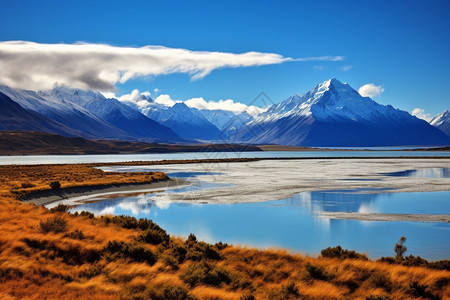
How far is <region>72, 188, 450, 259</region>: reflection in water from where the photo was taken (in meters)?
21.5

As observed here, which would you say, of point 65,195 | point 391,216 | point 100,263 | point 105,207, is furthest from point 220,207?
point 100,263

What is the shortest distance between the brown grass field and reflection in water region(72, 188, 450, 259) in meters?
4.26

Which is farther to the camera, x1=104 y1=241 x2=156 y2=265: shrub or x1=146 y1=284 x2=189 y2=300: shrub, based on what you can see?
x1=104 y1=241 x2=156 y2=265: shrub

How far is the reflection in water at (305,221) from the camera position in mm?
21531

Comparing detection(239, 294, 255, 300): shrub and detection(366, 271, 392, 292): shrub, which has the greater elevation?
detection(239, 294, 255, 300): shrub

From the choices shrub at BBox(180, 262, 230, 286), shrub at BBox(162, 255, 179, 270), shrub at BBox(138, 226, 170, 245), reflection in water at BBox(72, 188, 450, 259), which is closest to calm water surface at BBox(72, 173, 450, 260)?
reflection in water at BBox(72, 188, 450, 259)

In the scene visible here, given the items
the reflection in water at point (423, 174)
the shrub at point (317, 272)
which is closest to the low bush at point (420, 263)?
the shrub at point (317, 272)

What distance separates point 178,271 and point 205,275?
146cm

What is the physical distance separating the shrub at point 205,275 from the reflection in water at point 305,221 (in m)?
6.89

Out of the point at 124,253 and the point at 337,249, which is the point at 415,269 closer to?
the point at 337,249

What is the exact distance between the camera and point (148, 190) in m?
50.6

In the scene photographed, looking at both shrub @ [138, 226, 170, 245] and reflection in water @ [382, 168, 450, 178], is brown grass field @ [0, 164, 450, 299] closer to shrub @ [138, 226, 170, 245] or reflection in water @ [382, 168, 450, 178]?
shrub @ [138, 226, 170, 245]

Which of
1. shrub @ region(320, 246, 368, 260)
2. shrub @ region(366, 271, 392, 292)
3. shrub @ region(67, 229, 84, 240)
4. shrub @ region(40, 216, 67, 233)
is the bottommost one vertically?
shrub @ region(366, 271, 392, 292)

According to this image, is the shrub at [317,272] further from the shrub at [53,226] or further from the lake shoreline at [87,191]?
the lake shoreline at [87,191]
